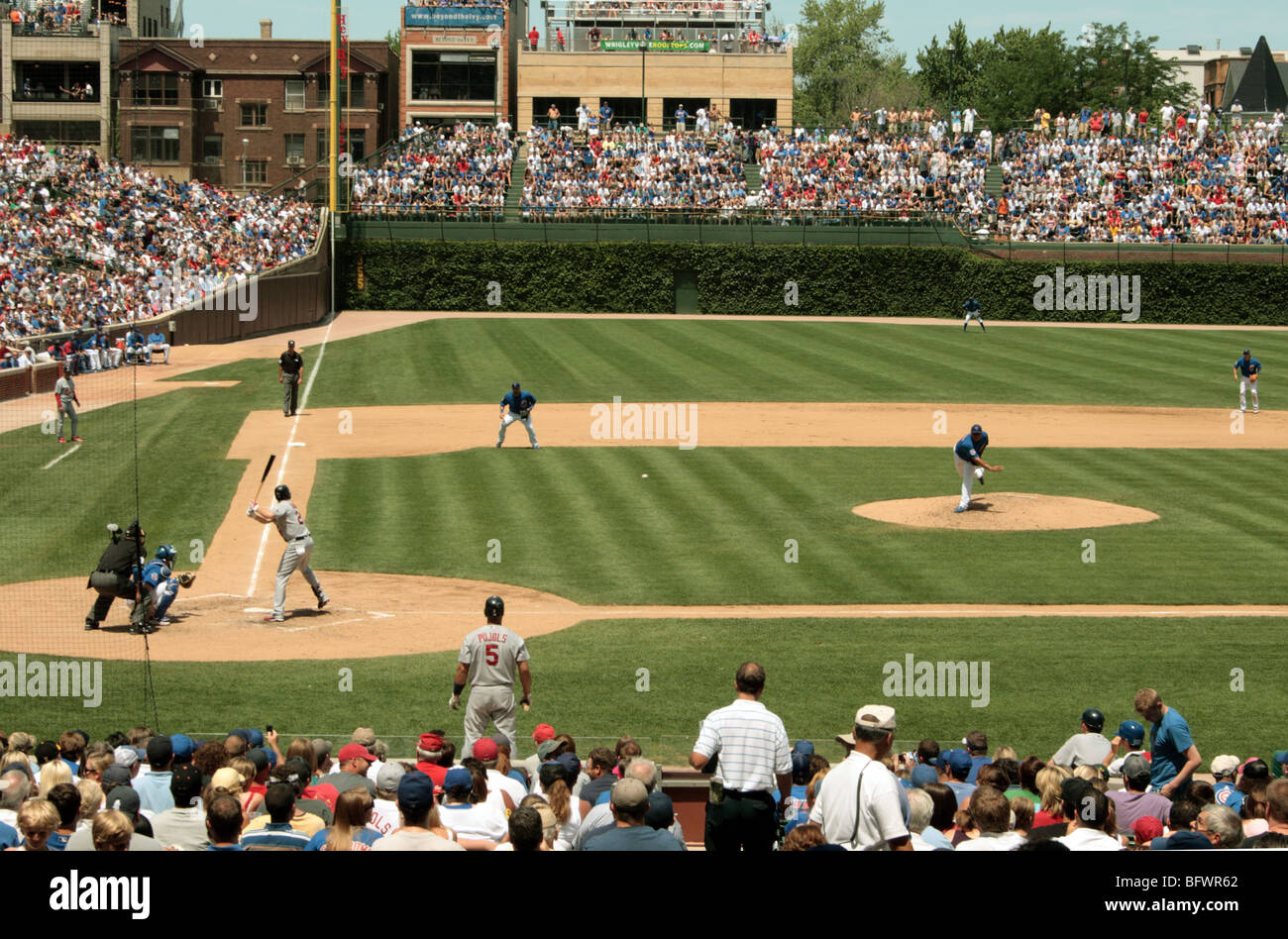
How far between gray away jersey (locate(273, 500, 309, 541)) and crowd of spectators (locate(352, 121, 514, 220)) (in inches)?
1813

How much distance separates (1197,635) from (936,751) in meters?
8.45

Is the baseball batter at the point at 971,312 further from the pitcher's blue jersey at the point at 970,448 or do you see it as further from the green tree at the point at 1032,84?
the green tree at the point at 1032,84

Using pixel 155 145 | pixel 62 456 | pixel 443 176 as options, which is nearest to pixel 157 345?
pixel 62 456

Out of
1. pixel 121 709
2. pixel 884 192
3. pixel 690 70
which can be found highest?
pixel 690 70

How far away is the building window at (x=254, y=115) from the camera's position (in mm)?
80312

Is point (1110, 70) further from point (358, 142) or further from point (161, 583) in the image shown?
point (161, 583)

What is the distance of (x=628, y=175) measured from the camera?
66938mm

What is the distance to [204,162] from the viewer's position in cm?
7969

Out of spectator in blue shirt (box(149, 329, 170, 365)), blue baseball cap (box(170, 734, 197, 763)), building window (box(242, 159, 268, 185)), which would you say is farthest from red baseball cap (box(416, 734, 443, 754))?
building window (box(242, 159, 268, 185))

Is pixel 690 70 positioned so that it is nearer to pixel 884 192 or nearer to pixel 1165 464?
pixel 884 192

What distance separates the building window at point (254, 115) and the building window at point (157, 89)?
3.73 m

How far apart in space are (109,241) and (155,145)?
31.6 meters
